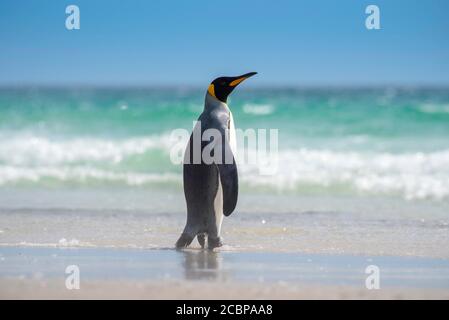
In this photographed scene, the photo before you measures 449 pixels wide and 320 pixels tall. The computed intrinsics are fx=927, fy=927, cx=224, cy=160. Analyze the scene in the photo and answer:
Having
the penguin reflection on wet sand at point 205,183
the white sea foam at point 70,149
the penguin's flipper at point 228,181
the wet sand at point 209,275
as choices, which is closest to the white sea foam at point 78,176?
the white sea foam at point 70,149

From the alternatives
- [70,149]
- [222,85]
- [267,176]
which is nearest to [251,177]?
[267,176]

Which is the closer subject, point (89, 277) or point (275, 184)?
point (89, 277)

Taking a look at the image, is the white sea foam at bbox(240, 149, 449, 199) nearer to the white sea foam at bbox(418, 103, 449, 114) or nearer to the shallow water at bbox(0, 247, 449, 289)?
the shallow water at bbox(0, 247, 449, 289)

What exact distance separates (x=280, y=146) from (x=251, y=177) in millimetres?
5124

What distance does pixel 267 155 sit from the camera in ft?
49.3

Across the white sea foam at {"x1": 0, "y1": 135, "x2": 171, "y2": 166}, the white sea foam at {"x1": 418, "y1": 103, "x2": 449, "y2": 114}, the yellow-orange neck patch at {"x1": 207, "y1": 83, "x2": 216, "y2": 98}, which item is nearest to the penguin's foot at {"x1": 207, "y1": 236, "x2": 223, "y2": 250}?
the yellow-orange neck patch at {"x1": 207, "y1": 83, "x2": 216, "y2": 98}

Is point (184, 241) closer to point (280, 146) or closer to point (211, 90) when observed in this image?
point (211, 90)

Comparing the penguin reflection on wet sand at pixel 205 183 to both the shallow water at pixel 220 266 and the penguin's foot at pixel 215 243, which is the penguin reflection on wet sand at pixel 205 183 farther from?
the shallow water at pixel 220 266

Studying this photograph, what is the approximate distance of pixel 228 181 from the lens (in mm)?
6598

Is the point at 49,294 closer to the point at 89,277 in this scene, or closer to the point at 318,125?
the point at 89,277

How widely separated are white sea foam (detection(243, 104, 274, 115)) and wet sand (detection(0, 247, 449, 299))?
58.2 feet

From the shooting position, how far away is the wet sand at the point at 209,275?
4848mm
